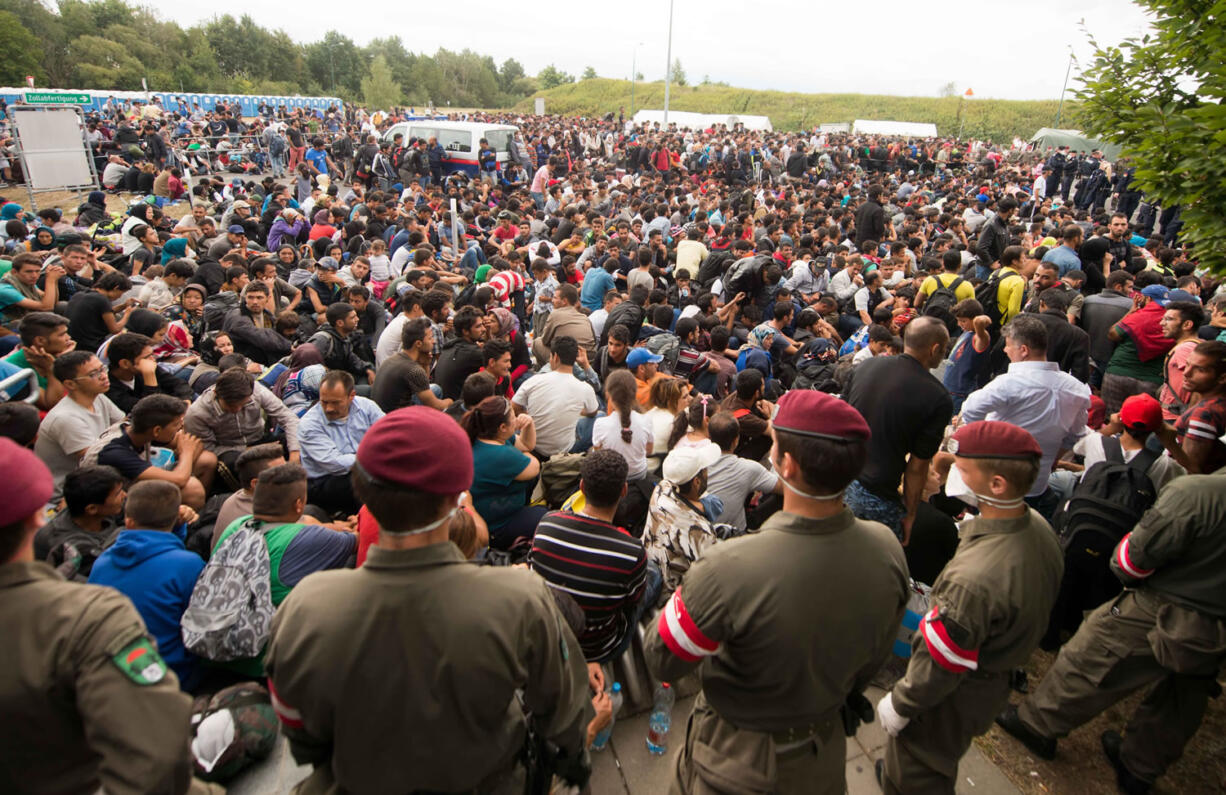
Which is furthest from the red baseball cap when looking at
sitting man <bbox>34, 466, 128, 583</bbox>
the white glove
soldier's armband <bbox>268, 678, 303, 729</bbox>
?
sitting man <bbox>34, 466, 128, 583</bbox>

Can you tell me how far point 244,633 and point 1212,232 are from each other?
15.7 feet

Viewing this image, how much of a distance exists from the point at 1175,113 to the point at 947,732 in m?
3.15

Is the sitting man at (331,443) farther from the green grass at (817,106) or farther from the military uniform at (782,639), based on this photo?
the green grass at (817,106)

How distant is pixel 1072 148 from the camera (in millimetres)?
27859

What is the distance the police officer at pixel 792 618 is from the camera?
1.86 metres

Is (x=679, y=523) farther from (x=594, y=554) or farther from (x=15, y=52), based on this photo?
(x=15, y=52)

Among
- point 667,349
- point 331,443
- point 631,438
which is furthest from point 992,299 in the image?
point 331,443

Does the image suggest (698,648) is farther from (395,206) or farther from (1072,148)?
(1072,148)

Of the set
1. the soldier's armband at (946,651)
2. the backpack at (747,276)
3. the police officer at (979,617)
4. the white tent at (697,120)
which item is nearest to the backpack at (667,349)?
the backpack at (747,276)

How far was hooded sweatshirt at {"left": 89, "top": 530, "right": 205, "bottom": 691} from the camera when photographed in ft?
8.86

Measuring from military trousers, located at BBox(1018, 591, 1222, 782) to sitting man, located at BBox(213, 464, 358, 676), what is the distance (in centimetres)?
367

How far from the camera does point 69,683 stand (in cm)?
151

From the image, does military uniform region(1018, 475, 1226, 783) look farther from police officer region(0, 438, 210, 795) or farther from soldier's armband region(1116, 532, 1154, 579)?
police officer region(0, 438, 210, 795)

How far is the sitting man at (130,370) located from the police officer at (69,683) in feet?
11.9
